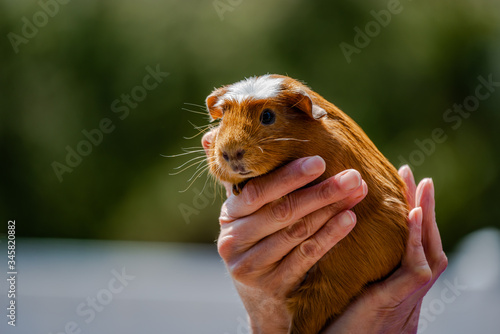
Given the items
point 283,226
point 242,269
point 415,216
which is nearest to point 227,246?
point 242,269

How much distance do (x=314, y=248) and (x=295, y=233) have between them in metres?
0.09

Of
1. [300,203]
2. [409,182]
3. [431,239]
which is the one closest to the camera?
[300,203]

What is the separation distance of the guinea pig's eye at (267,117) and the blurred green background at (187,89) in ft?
12.6

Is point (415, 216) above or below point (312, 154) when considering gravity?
below

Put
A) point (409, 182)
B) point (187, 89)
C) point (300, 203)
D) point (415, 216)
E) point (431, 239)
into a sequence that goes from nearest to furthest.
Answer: point (300, 203)
point (415, 216)
point (431, 239)
point (409, 182)
point (187, 89)

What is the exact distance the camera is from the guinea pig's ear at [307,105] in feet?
4.64

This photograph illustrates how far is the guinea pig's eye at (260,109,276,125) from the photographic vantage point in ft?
4.81

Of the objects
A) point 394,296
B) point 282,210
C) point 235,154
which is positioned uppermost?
point 235,154

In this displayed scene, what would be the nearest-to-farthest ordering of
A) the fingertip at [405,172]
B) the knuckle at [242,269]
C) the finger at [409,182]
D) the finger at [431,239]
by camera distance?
the knuckle at [242,269] < the finger at [431,239] < the finger at [409,182] < the fingertip at [405,172]

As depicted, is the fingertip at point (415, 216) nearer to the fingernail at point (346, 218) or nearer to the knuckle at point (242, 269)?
the fingernail at point (346, 218)

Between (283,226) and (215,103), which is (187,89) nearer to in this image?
(215,103)

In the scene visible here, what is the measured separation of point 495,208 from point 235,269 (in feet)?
15.2

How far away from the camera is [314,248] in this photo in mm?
1486

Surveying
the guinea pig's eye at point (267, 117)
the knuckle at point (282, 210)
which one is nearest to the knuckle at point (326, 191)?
the knuckle at point (282, 210)
